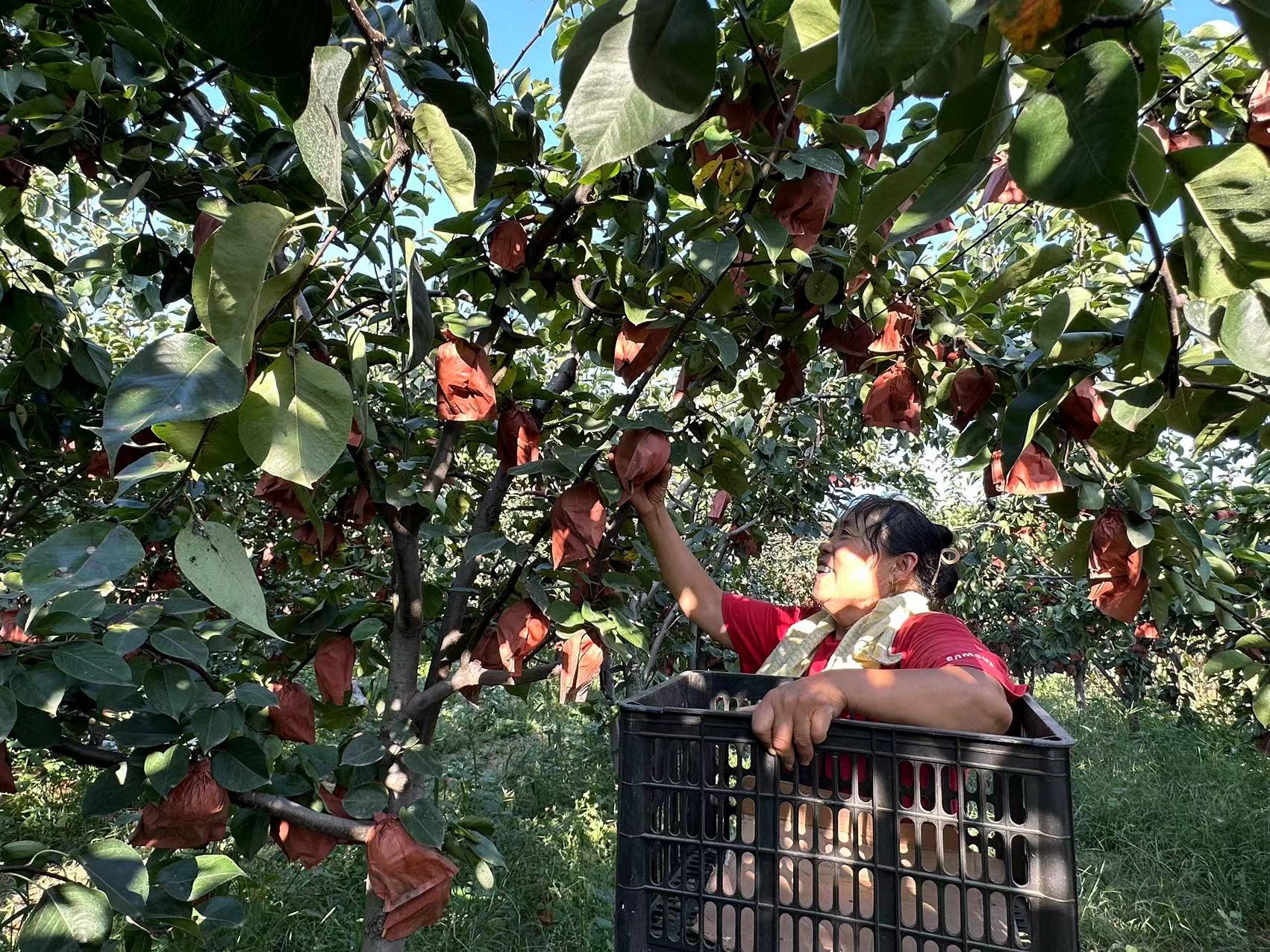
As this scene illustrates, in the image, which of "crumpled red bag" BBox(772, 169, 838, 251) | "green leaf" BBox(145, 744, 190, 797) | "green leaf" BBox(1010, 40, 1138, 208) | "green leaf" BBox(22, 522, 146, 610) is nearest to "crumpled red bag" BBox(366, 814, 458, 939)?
"green leaf" BBox(145, 744, 190, 797)

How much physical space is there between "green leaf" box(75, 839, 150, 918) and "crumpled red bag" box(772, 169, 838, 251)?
3.09 ft

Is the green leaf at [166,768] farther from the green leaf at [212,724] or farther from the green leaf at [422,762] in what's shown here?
the green leaf at [422,762]

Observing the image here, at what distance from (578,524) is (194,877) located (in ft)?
1.93

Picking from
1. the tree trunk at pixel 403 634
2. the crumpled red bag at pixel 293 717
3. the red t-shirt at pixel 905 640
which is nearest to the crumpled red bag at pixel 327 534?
the tree trunk at pixel 403 634

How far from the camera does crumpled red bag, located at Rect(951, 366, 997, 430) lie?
46.1 inches

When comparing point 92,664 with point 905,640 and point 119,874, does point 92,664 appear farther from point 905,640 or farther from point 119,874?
point 905,640

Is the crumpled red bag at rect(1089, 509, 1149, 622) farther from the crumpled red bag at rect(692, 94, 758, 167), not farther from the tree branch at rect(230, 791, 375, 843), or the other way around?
the tree branch at rect(230, 791, 375, 843)

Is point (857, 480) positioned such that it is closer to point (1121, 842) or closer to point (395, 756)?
point (1121, 842)

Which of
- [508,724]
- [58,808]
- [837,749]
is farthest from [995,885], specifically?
[508,724]

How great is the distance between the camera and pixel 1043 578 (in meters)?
4.64

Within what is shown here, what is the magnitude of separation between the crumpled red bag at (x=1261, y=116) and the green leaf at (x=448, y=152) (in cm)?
65

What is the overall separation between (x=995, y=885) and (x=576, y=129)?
0.76 metres

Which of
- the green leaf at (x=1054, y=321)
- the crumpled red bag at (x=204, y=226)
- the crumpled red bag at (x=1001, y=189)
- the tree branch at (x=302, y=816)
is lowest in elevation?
the tree branch at (x=302, y=816)

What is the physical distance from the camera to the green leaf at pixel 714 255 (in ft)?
2.49
